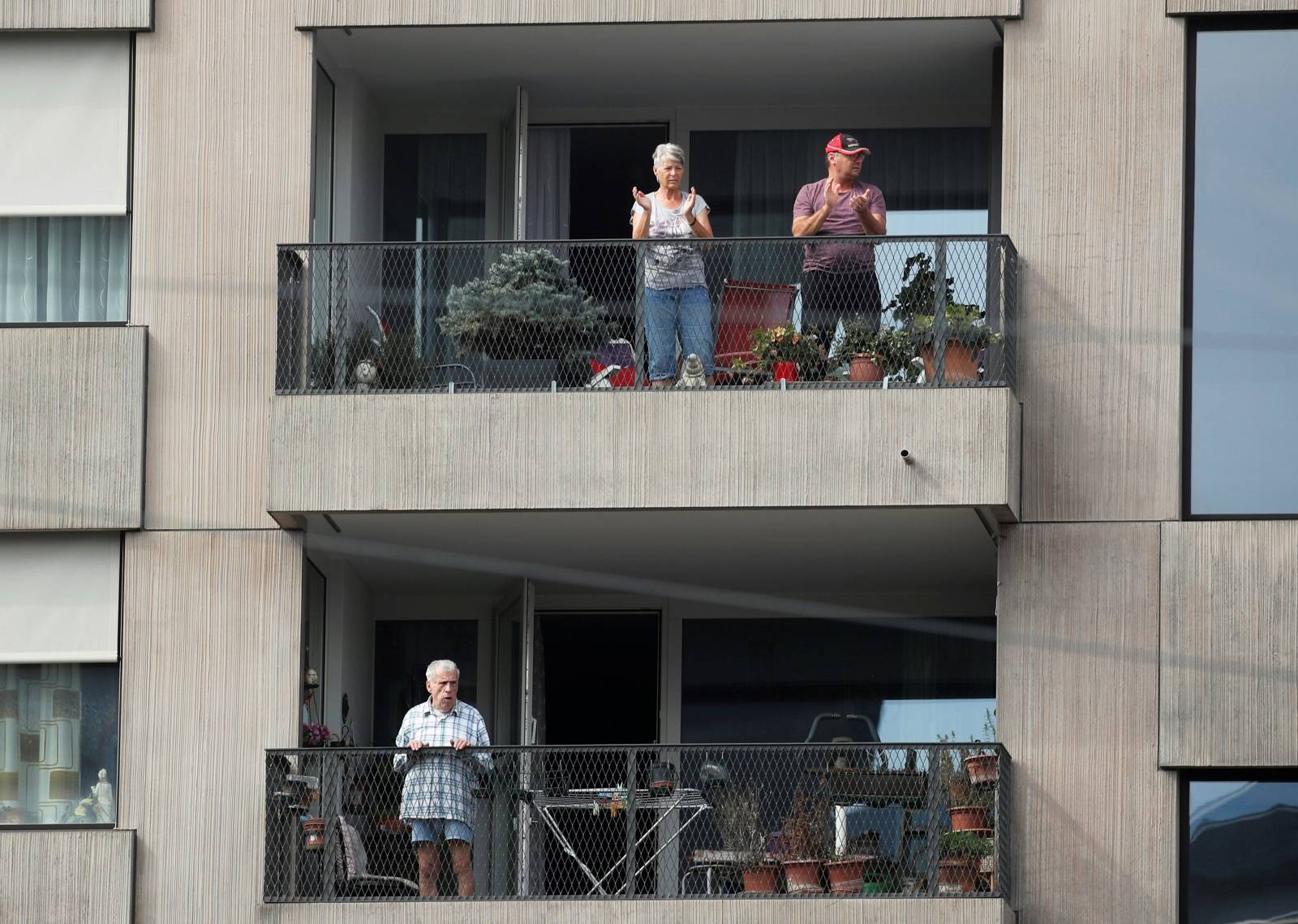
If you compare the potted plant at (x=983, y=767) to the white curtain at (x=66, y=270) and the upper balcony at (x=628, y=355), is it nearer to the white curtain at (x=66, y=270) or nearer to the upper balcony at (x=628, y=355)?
the upper balcony at (x=628, y=355)

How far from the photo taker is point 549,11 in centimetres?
1839

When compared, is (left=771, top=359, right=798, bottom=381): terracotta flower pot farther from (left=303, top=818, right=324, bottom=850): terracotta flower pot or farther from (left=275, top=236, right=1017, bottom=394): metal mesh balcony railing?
(left=303, top=818, right=324, bottom=850): terracotta flower pot

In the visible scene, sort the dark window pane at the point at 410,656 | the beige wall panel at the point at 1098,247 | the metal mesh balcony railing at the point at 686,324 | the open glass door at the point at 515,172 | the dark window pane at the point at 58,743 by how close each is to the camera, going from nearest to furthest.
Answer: the metal mesh balcony railing at the point at 686,324
the beige wall panel at the point at 1098,247
the dark window pane at the point at 58,743
the open glass door at the point at 515,172
the dark window pane at the point at 410,656

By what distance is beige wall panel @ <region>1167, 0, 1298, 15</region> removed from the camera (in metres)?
17.7

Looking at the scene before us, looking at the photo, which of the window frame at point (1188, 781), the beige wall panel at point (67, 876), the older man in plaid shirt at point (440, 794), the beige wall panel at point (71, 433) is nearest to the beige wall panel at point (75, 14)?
the beige wall panel at point (71, 433)

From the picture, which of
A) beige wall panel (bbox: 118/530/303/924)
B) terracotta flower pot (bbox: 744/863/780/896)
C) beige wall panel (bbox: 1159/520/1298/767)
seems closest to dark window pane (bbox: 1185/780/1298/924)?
beige wall panel (bbox: 1159/520/1298/767)

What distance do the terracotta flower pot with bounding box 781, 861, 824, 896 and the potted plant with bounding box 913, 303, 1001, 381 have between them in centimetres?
295

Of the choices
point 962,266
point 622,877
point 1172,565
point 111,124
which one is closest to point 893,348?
point 962,266

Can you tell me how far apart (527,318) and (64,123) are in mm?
3320

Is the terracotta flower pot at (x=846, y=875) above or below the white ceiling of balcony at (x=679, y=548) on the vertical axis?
below

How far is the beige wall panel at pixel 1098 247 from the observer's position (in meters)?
17.5

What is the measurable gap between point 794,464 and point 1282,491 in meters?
2.92

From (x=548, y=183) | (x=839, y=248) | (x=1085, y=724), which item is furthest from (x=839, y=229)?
(x=1085, y=724)

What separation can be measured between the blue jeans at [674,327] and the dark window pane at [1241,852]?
12.9 ft
